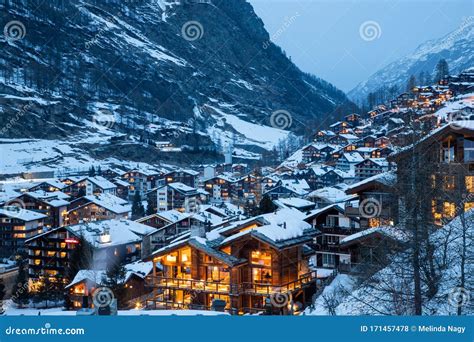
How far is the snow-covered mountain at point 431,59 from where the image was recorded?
41344mm

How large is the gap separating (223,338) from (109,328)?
0.41 m

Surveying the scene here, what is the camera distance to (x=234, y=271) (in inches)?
257

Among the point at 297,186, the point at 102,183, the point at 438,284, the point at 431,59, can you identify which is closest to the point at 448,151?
the point at 438,284

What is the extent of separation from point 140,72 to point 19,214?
1481 inches

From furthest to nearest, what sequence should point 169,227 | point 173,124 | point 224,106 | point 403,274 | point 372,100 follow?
point 224,106 → point 173,124 → point 372,100 → point 169,227 → point 403,274

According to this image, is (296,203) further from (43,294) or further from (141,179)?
(141,179)

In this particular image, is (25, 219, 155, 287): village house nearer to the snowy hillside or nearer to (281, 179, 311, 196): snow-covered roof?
(281, 179, 311, 196): snow-covered roof

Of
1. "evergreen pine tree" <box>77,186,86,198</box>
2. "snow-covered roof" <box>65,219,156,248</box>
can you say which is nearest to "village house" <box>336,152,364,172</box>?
"evergreen pine tree" <box>77,186,86,198</box>

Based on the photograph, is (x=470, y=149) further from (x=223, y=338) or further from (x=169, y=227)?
(x=169, y=227)

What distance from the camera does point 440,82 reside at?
3134 centimetres

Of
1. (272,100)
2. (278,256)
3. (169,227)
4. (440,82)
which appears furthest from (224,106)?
(278,256)

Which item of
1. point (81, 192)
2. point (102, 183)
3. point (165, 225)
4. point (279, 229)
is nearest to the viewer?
point (279, 229)

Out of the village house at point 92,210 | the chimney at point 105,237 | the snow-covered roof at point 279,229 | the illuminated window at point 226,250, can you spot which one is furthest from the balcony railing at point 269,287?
the village house at point 92,210

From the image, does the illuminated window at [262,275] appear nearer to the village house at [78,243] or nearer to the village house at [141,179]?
the village house at [78,243]
